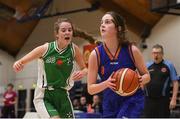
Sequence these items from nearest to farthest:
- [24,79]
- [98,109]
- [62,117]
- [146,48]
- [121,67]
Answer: [121,67], [62,117], [98,109], [146,48], [24,79]

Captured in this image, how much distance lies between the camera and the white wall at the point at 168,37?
11.8m

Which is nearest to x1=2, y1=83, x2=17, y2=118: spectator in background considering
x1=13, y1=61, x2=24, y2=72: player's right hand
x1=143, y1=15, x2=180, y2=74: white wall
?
x1=143, y1=15, x2=180, y2=74: white wall

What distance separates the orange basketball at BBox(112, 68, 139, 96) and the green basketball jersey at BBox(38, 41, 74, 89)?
1.13m

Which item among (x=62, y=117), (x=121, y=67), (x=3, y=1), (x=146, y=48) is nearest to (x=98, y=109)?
(x=146, y=48)

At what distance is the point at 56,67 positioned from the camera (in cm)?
480

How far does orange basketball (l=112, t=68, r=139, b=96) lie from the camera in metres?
3.78

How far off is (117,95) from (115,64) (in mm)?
289

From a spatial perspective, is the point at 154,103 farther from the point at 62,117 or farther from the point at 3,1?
the point at 3,1

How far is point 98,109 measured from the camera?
10.4m

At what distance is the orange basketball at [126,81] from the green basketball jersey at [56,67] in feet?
3.70

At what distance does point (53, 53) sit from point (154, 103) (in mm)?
2629

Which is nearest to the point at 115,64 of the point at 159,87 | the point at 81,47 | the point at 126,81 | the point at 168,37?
the point at 126,81

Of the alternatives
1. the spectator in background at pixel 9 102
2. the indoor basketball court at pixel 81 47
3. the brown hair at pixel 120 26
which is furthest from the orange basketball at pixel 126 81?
the spectator in background at pixel 9 102

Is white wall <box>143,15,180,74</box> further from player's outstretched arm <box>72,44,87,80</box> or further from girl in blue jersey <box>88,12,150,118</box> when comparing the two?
girl in blue jersey <box>88,12,150,118</box>
